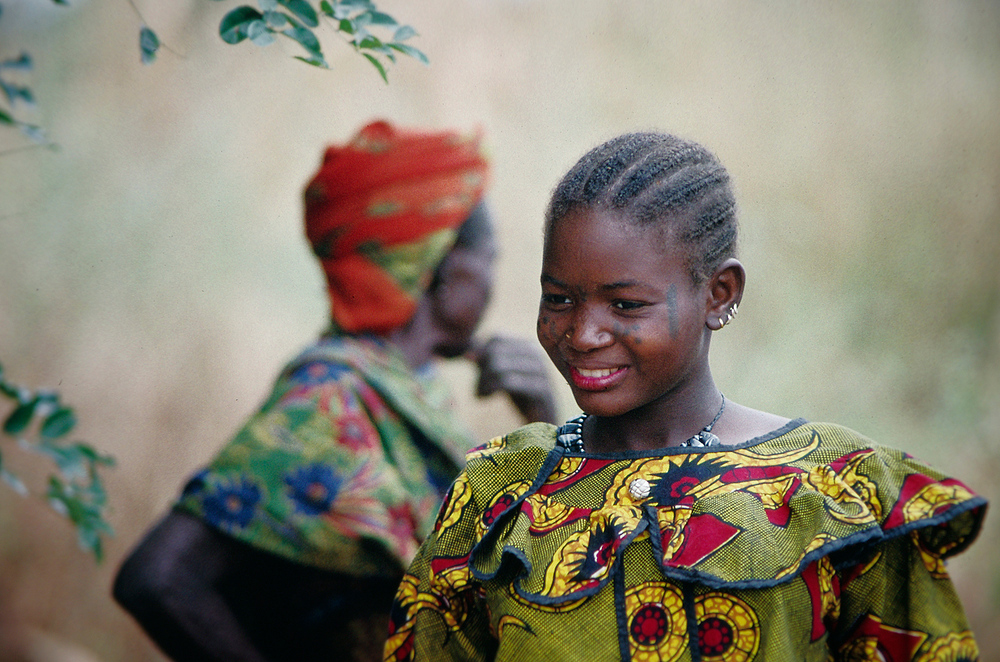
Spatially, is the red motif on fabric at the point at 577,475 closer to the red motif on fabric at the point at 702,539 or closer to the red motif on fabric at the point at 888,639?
the red motif on fabric at the point at 702,539

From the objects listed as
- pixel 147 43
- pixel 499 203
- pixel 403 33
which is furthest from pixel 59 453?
pixel 499 203

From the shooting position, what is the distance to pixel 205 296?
104 inches

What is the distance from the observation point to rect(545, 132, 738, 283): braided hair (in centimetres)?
135

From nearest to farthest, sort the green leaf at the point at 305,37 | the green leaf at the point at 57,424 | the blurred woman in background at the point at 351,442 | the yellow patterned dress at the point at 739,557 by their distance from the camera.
A: the yellow patterned dress at the point at 739,557, the green leaf at the point at 57,424, the green leaf at the point at 305,37, the blurred woman in background at the point at 351,442

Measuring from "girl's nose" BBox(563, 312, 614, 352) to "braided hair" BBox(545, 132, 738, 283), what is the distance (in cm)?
15

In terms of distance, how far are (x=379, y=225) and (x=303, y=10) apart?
3.29 feet

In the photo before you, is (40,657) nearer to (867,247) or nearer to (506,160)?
(506,160)

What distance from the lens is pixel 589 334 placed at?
1.33m

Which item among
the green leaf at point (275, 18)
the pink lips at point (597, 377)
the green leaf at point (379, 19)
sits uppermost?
the green leaf at point (379, 19)

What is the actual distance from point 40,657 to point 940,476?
7.54ft

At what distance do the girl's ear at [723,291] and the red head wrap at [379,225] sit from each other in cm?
133

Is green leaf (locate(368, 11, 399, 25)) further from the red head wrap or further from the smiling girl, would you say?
the red head wrap

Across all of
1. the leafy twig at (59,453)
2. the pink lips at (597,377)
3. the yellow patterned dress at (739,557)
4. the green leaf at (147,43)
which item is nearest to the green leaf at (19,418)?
the leafy twig at (59,453)

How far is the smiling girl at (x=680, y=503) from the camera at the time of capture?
1.28 meters
